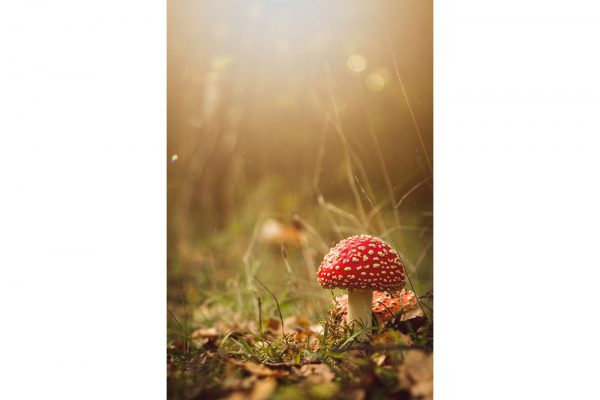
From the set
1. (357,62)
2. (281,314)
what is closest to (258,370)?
(281,314)

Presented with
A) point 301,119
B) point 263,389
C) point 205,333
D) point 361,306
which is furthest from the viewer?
point 205,333

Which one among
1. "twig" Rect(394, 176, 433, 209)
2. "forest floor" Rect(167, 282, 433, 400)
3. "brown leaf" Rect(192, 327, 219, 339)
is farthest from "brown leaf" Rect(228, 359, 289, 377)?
"twig" Rect(394, 176, 433, 209)

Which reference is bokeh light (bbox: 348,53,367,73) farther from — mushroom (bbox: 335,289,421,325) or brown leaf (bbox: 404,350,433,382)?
brown leaf (bbox: 404,350,433,382)

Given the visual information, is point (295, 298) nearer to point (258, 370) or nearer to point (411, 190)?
point (258, 370)

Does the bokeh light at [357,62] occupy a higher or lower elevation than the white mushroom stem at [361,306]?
higher

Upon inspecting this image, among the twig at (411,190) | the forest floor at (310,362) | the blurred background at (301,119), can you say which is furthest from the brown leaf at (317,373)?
the twig at (411,190)

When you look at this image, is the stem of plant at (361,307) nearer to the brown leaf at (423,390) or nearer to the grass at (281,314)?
the grass at (281,314)

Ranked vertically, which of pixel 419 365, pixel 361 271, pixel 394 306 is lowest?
pixel 419 365
